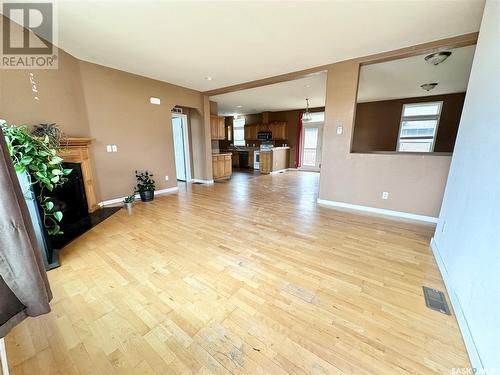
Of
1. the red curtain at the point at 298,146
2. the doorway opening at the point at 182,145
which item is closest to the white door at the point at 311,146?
the red curtain at the point at 298,146

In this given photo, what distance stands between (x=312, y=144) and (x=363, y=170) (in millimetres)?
5206

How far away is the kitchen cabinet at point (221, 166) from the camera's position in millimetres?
6142

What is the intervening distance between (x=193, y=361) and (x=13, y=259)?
3.30 ft

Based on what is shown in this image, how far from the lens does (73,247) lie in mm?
2314

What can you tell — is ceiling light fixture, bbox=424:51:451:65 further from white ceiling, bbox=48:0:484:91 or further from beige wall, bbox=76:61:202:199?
beige wall, bbox=76:61:202:199

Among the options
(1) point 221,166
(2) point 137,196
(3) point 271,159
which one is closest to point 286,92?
(3) point 271,159

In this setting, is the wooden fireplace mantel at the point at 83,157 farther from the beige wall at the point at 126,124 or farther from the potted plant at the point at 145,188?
the potted plant at the point at 145,188

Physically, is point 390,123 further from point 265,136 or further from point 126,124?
point 126,124

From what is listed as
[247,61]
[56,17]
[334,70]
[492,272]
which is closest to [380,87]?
[334,70]

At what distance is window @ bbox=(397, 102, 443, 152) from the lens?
571cm

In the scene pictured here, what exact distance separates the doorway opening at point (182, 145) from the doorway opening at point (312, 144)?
4900 millimetres

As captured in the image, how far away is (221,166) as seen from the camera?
639 cm

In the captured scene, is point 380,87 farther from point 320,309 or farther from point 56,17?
point 56,17

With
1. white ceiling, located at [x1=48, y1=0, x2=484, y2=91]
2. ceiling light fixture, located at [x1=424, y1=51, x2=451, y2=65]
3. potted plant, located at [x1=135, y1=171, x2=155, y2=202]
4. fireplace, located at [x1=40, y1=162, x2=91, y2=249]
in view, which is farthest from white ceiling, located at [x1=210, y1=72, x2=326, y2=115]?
fireplace, located at [x1=40, y1=162, x2=91, y2=249]
